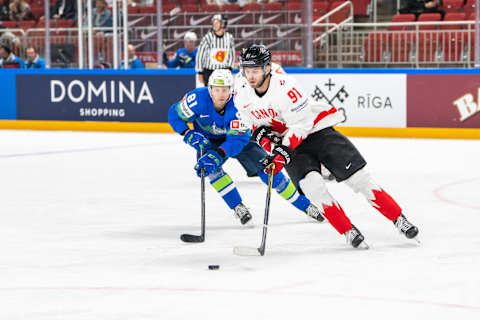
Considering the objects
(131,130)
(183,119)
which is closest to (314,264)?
(183,119)

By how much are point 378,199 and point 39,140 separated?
7.67m

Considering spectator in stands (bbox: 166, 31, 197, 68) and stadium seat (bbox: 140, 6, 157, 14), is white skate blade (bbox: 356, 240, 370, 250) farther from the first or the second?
stadium seat (bbox: 140, 6, 157, 14)

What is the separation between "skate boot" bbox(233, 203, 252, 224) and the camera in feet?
19.6

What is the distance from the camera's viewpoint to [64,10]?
42.9 ft

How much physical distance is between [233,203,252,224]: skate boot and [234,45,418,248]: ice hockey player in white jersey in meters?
0.71

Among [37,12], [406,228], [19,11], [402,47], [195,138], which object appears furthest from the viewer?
[19,11]

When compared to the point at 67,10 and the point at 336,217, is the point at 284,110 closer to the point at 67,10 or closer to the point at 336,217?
the point at 336,217

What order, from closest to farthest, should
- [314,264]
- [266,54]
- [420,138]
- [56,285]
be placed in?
[56,285] < [314,264] < [266,54] < [420,138]

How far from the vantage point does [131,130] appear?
43.6 feet

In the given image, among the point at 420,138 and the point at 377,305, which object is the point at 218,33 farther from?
the point at 377,305

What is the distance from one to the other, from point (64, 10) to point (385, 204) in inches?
347

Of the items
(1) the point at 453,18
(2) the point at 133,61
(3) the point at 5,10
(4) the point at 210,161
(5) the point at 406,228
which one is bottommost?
(5) the point at 406,228

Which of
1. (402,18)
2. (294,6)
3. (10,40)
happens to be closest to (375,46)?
(402,18)

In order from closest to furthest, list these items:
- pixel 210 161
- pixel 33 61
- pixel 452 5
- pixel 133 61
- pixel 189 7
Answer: pixel 210 161
pixel 452 5
pixel 133 61
pixel 189 7
pixel 33 61
